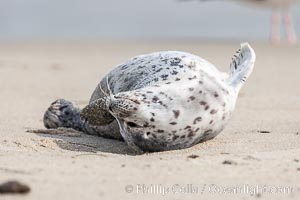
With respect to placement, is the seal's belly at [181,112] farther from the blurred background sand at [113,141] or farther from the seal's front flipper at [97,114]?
the seal's front flipper at [97,114]

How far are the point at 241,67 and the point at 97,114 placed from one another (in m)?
0.85

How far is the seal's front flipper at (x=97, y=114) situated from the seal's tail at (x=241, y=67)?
0.67m

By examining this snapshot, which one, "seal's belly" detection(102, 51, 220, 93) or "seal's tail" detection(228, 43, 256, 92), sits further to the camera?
"seal's tail" detection(228, 43, 256, 92)

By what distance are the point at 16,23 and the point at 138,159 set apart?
35.1 feet

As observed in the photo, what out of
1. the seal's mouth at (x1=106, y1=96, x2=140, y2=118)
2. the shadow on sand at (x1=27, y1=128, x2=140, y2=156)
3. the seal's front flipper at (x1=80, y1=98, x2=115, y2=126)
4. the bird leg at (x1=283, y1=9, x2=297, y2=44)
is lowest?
the bird leg at (x1=283, y1=9, x2=297, y2=44)

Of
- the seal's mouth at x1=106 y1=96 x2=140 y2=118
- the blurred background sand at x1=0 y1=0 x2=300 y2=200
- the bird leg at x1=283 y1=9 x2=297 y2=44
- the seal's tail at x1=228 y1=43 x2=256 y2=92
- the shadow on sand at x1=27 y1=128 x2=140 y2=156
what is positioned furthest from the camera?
the bird leg at x1=283 y1=9 x2=297 y2=44

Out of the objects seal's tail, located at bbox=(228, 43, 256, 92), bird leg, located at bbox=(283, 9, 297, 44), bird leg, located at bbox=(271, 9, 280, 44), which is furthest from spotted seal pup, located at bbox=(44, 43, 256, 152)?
bird leg, located at bbox=(283, 9, 297, 44)

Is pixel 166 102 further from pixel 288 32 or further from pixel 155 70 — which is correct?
pixel 288 32

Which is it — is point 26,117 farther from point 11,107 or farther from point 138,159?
point 138,159

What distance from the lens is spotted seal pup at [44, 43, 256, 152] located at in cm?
373

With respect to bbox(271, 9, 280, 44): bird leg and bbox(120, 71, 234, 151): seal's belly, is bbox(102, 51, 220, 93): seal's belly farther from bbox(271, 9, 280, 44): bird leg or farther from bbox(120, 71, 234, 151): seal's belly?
bbox(271, 9, 280, 44): bird leg

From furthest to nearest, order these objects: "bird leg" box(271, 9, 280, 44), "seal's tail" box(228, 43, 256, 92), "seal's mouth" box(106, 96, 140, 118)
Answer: "bird leg" box(271, 9, 280, 44), "seal's tail" box(228, 43, 256, 92), "seal's mouth" box(106, 96, 140, 118)

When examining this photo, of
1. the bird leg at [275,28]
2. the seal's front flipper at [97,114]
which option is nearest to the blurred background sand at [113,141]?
the seal's front flipper at [97,114]

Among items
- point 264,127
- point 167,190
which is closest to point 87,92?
point 264,127
